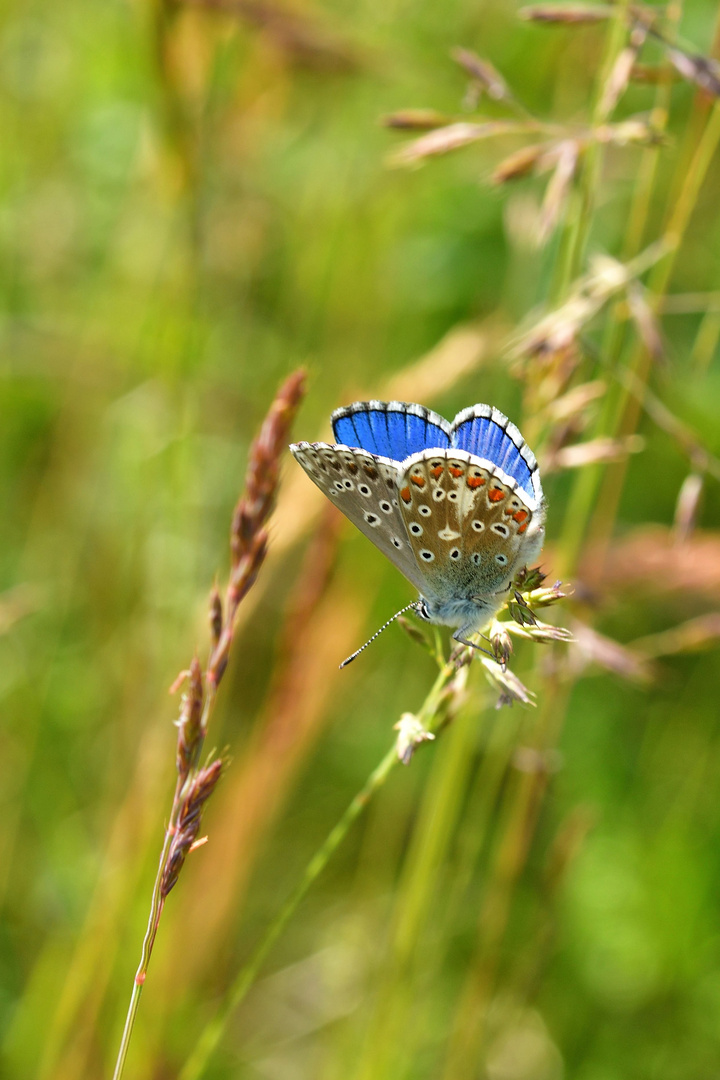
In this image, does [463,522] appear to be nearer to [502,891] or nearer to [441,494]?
[441,494]

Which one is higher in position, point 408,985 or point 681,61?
point 681,61

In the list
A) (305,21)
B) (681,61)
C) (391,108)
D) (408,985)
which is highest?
(391,108)

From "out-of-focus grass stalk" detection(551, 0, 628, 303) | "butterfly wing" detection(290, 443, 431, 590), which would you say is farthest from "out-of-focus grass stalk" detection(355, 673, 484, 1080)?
"out-of-focus grass stalk" detection(551, 0, 628, 303)

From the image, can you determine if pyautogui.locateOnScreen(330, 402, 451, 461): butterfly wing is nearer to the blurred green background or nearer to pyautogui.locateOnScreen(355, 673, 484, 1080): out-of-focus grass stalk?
the blurred green background

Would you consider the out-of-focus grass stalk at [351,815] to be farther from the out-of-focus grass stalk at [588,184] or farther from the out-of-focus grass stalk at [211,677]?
the out-of-focus grass stalk at [588,184]

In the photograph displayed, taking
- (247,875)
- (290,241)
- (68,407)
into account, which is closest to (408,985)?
(247,875)

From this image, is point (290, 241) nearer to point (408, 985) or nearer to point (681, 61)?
point (681, 61)

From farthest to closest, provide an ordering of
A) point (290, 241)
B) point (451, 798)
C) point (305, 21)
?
point (290, 241) < point (305, 21) < point (451, 798)

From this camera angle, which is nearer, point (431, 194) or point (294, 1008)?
point (294, 1008)
